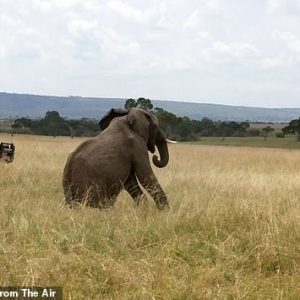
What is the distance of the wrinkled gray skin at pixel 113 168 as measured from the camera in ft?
25.3

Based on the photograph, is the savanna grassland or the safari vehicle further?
the safari vehicle

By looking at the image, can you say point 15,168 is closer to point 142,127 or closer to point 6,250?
point 142,127

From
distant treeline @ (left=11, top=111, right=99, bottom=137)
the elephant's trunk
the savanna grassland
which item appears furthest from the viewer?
distant treeline @ (left=11, top=111, right=99, bottom=137)

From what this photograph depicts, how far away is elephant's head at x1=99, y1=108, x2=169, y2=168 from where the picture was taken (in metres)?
8.22

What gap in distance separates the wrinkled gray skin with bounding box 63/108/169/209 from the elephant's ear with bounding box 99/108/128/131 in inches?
21.7

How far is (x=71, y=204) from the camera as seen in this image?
25.1 ft

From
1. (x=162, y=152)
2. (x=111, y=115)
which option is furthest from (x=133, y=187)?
(x=111, y=115)

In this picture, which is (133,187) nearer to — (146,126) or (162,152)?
(146,126)

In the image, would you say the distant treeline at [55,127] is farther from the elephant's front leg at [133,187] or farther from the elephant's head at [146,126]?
the elephant's front leg at [133,187]

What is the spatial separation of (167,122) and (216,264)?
39920 mm

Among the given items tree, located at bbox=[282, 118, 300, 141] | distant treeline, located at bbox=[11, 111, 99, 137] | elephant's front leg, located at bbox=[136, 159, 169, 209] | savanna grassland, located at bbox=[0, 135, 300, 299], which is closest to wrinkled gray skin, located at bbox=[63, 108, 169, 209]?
elephant's front leg, located at bbox=[136, 159, 169, 209]

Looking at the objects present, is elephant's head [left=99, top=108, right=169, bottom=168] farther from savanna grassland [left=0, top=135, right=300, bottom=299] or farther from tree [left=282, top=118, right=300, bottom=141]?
tree [left=282, top=118, right=300, bottom=141]

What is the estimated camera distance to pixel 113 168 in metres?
7.79

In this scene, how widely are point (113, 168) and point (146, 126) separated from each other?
912 mm
